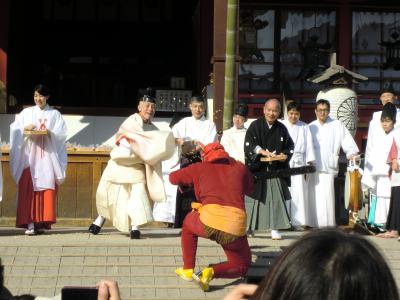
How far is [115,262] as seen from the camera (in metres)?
8.18

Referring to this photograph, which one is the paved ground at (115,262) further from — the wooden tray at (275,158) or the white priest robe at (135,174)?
the wooden tray at (275,158)

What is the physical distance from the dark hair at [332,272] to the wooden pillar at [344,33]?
1269cm

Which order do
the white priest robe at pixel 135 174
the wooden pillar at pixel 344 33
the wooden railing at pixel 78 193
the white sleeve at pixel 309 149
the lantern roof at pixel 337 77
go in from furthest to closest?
the wooden pillar at pixel 344 33, the lantern roof at pixel 337 77, the wooden railing at pixel 78 193, the white sleeve at pixel 309 149, the white priest robe at pixel 135 174

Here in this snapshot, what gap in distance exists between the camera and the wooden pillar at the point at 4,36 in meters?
12.7

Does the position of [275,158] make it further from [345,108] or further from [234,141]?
[345,108]

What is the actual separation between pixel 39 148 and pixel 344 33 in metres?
6.33

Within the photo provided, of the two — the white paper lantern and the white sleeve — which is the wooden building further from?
the white sleeve

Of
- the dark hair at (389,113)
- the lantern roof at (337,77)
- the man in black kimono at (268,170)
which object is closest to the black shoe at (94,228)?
the man in black kimono at (268,170)

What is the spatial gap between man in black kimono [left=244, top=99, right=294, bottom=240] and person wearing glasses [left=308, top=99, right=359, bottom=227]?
119cm

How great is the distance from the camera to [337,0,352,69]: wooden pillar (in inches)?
555

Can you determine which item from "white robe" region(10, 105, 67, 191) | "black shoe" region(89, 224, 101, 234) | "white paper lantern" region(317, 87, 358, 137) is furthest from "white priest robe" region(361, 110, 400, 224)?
"white robe" region(10, 105, 67, 191)

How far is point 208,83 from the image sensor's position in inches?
516

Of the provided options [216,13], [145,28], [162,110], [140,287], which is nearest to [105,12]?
[145,28]

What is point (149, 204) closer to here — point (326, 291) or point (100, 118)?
point (100, 118)
